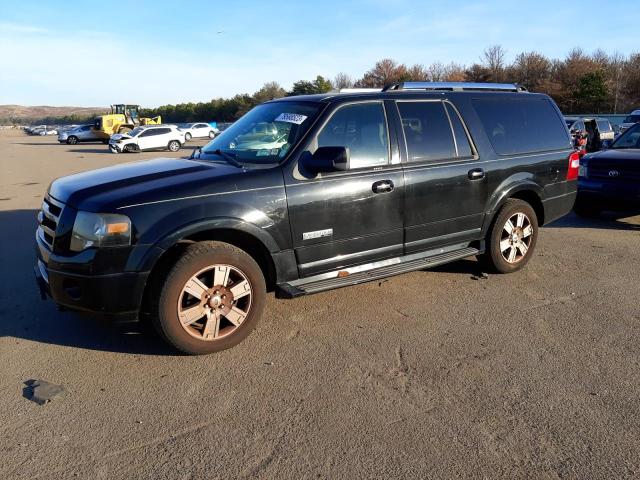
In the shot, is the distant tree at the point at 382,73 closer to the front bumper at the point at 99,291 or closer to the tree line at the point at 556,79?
the tree line at the point at 556,79

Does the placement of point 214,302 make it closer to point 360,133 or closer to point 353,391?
point 353,391

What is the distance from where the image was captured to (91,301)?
3504 mm

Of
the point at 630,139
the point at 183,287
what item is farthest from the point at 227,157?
the point at 630,139

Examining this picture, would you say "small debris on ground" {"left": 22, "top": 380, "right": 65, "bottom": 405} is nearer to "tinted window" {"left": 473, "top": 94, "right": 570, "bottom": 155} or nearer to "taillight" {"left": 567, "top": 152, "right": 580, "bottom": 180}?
"tinted window" {"left": 473, "top": 94, "right": 570, "bottom": 155}

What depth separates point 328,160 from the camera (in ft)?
13.0

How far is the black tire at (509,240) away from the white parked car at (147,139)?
27.6 metres

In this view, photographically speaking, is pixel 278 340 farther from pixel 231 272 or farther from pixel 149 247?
pixel 149 247

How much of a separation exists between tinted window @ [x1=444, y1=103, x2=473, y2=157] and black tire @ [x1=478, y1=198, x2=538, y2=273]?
83 centimetres

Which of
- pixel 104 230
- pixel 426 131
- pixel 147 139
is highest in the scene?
pixel 426 131

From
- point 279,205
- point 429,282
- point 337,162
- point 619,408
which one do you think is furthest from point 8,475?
point 429,282

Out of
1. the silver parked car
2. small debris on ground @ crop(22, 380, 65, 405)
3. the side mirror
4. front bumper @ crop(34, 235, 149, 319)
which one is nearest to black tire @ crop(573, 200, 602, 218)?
the side mirror

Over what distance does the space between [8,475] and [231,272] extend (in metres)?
1.84

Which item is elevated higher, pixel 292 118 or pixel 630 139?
pixel 292 118

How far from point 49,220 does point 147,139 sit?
90.7 ft
